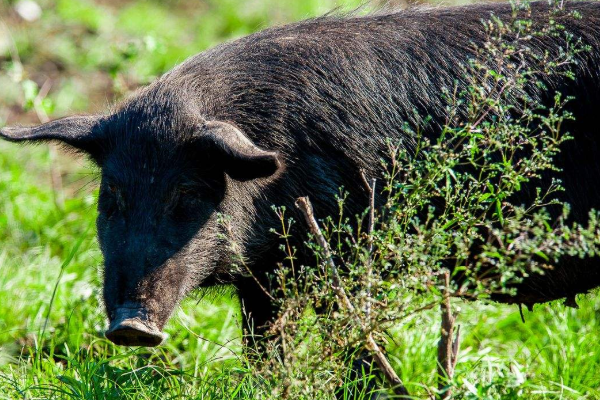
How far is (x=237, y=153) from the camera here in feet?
15.0

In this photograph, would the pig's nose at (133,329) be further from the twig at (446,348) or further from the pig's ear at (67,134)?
the twig at (446,348)

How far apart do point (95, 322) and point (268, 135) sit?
6.01 feet

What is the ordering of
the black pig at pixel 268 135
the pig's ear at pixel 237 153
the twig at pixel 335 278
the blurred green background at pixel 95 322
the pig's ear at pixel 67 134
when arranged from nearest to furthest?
the twig at pixel 335 278, the pig's ear at pixel 237 153, the blurred green background at pixel 95 322, the black pig at pixel 268 135, the pig's ear at pixel 67 134

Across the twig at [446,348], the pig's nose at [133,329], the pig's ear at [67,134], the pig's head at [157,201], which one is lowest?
the twig at [446,348]

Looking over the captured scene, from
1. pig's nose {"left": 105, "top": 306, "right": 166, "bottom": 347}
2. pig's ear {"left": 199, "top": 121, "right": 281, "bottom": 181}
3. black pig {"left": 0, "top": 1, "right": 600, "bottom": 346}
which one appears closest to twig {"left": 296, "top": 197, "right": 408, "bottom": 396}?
pig's ear {"left": 199, "top": 121, "right": 281, "bottom": 181}

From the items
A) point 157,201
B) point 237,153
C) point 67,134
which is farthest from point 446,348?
point 67,134

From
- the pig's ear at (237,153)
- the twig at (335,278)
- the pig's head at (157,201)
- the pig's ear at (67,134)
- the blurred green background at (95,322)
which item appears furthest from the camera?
the pig's ear at (67,134)

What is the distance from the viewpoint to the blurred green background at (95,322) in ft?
16.0

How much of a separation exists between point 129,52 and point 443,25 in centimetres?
348

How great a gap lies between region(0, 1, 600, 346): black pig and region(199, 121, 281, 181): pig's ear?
0.02 metres

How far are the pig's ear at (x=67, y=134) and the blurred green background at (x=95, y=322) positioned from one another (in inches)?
14.1

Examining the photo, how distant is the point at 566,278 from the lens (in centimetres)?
535

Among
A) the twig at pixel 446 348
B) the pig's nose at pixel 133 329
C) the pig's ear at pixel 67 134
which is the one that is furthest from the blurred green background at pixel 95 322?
the pig's ear at pixel 67 134

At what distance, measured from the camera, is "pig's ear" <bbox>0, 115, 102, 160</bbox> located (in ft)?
17.4
